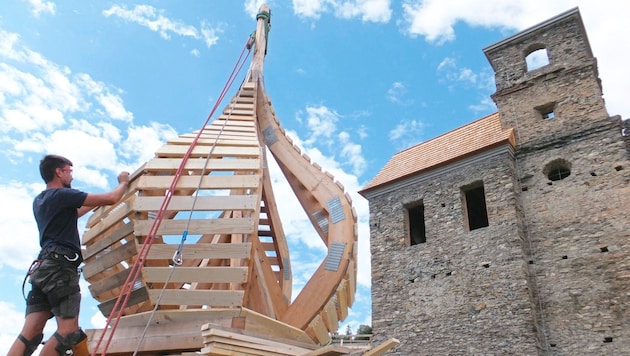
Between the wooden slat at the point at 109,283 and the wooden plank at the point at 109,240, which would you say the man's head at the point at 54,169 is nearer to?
the wooden plank at the point at 109,240

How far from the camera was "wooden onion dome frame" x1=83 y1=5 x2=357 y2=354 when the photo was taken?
14.1 ft

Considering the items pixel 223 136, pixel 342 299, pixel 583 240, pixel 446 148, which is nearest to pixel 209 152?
pixel 223 136

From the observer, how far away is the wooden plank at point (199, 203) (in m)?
4.44

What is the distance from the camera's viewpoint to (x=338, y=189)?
570 cm

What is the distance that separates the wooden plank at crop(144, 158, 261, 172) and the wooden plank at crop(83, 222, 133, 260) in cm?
59

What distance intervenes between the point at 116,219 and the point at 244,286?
1.30 m

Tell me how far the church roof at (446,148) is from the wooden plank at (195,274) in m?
11.8

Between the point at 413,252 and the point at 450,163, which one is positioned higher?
the point at 450,163

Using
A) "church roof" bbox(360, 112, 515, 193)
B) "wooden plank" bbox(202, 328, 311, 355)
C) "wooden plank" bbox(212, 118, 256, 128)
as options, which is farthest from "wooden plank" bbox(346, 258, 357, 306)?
"church roof" bbox(360, 112, 515, 193)

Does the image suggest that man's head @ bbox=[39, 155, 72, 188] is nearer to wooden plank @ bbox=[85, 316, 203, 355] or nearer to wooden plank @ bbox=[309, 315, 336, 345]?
wooden plank @ bbox=[85, 316, 203, 355]

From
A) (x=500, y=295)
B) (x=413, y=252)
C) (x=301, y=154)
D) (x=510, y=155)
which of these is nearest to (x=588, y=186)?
(x=510, y=155)

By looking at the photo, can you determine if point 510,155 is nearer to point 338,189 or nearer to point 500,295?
point 500,295

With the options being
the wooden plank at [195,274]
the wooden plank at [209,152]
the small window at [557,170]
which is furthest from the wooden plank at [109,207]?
the small window at [557,170]

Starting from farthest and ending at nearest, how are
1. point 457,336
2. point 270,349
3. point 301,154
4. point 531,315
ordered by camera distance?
1. point 457,336
2. point 531,315
3. point 301,154
4. point 270,349
